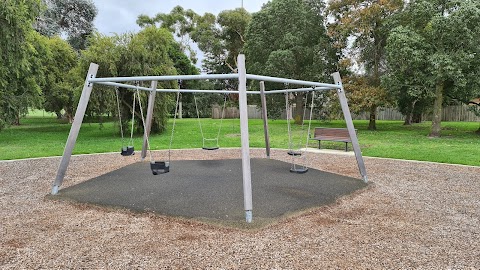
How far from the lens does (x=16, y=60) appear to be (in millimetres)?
12602

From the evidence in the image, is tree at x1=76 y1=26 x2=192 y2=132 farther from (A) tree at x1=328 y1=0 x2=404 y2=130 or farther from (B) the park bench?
(A) tree at x1=328 y1=0 x2=404 y2=130

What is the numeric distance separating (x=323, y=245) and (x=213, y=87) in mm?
32575

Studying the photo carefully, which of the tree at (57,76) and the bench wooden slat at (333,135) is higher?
the tree at (57,76)

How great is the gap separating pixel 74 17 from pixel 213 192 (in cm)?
2907

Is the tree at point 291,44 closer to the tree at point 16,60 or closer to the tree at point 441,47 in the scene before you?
the tree at point 441,47

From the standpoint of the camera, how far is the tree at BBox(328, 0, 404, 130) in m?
16.3

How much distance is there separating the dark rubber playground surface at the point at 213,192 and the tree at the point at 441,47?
9.06 meters

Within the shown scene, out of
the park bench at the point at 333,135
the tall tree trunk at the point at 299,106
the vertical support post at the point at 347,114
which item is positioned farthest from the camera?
the tall tree trunk at the point at 299,106

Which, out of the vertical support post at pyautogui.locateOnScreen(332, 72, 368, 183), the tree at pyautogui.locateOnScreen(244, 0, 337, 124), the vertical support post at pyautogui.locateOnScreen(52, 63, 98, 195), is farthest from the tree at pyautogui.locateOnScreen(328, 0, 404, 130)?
the vertical support post at pyautogui.locateOnScreen(52, 63, 98, 195)

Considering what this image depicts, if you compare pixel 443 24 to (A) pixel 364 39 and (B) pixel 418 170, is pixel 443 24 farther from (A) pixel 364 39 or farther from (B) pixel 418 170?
(B) pixel 418 170

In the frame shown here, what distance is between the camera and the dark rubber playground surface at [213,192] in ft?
13.8

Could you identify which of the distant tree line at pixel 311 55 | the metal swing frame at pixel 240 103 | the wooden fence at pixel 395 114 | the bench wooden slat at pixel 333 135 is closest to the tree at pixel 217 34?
the wooden fence at pixel 395 114

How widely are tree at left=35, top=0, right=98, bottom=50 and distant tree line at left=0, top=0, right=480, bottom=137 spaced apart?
1.37 m

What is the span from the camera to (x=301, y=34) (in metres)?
20.4
